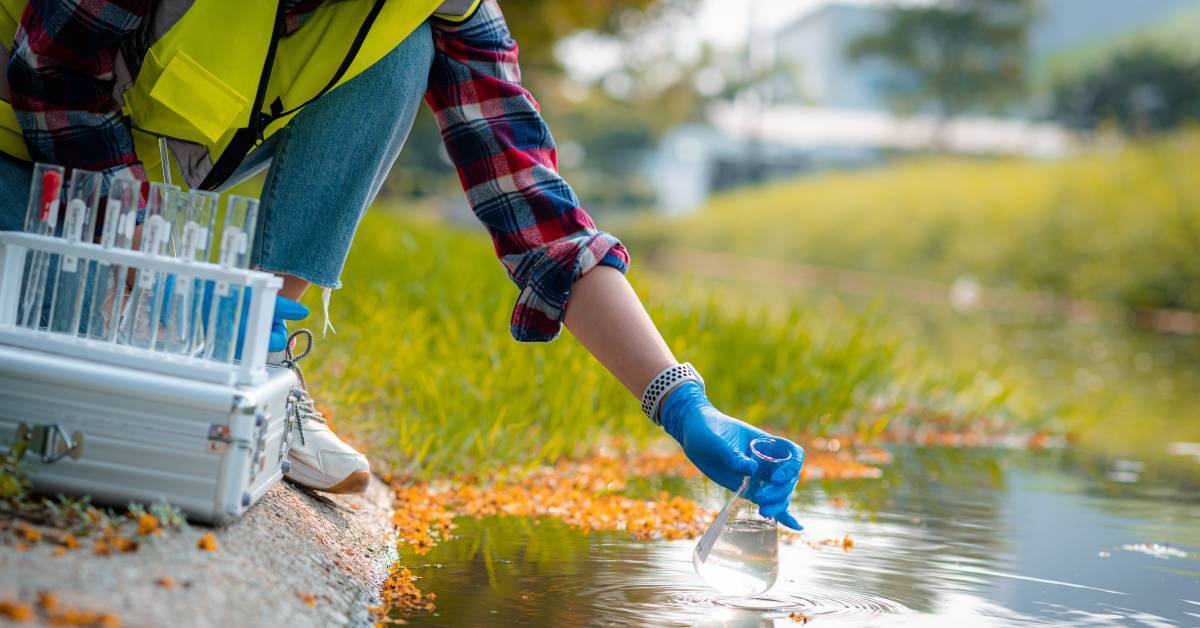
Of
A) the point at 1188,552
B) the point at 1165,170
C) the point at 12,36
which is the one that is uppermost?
the point at 1165,170

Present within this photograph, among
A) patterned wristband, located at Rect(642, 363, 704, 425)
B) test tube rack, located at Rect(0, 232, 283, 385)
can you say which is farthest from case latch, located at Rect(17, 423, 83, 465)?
patterned wristband, located at Rect(642, 363, 704, 425)

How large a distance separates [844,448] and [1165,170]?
1123 cm

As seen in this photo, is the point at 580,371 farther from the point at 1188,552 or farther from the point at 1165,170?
the point at 1165,170

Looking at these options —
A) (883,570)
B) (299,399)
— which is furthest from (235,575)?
(883,570)

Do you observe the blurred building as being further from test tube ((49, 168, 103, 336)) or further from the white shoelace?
test tube ((49, 168, 103, 336))

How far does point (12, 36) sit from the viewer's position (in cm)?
185

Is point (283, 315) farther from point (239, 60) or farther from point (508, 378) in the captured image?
point (508, 378)

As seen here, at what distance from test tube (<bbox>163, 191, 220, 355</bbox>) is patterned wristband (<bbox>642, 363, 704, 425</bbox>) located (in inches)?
24.6

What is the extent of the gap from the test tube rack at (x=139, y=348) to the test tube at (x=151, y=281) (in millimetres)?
21

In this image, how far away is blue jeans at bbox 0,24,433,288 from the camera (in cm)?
193

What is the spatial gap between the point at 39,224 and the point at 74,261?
7cm

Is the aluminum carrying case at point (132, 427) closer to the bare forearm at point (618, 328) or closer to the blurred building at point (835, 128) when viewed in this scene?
the bare forearm at point (618, 328)

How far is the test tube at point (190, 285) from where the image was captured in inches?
64.7

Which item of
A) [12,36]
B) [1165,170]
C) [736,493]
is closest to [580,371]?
[736,493]
